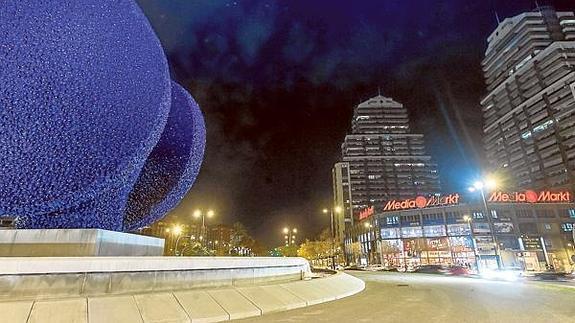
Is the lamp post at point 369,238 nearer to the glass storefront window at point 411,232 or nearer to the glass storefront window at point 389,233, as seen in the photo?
the glass storefront window at point 389,233

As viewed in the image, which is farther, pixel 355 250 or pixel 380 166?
pixel 380 166

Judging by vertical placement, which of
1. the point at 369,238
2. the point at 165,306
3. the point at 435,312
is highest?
the point at 369,238

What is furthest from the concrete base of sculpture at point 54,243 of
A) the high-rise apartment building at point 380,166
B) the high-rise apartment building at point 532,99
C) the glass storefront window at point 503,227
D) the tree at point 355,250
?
the high-rise apartment building at point 380,166

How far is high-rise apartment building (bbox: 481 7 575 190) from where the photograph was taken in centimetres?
9100

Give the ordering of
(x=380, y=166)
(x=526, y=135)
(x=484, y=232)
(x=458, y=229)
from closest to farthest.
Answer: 1. (x=484, y=232)
2. (x=458, y=229)
3. (x=526, y=135)
4. (x=380, y=166)

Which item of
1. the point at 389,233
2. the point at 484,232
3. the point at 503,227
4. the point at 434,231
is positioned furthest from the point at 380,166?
the point at 503,227

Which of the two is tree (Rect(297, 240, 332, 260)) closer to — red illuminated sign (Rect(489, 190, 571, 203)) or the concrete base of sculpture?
red illuminated sign (Rect(489, 190, 571, 203))

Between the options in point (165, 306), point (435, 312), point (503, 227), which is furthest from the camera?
point (503, 227)

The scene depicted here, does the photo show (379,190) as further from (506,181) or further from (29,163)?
(29,163)

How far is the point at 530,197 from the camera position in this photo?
69.6m

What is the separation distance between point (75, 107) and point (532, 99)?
400 feet

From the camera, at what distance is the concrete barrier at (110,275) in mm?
7047

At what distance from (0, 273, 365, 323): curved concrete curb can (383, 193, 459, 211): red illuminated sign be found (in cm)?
7100

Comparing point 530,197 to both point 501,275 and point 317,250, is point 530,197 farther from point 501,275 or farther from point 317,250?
point 317,250
